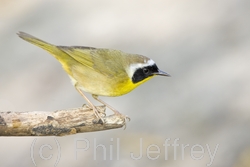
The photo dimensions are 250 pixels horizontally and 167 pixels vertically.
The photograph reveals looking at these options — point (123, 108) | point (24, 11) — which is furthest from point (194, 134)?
point (24, 11)

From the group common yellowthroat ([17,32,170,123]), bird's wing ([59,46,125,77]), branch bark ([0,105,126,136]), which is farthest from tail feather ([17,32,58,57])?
branch bark ([0,105,126,136])

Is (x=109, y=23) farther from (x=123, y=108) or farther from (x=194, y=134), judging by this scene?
(x=194, y=134)

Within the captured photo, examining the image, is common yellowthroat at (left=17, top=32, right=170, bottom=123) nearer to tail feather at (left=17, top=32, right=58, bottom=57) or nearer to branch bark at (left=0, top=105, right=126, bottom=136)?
tail feather at (left=17, top=32, right=58, bottom=57)

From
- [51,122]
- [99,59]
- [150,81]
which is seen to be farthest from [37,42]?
[150,81]

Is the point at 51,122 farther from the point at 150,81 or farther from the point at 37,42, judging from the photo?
the point at 150,81

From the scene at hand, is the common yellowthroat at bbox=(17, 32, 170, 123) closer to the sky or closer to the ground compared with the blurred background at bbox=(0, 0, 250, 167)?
closer to the sky

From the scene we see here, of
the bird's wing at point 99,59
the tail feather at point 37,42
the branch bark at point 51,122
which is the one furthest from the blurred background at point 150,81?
the branch bark at point 51,122
